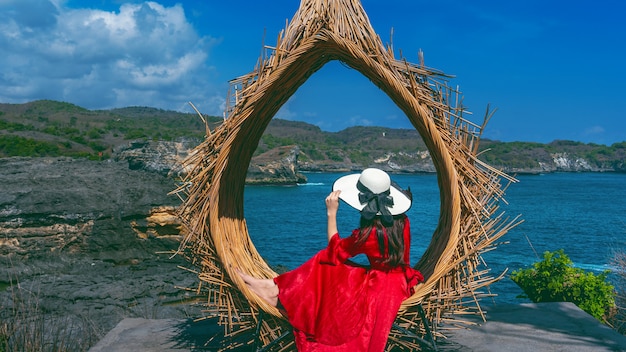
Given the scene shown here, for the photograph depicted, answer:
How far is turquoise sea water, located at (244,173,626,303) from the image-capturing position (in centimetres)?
2538

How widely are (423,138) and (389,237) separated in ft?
2.34

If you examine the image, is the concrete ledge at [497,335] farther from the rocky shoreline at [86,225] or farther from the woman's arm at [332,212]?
the rocky shoreline at [86,225]

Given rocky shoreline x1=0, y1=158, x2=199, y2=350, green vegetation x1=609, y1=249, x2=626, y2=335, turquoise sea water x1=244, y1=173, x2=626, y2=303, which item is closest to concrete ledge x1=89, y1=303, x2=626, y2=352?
green vegetation x1=609, y1=249, x2=626, y2=335

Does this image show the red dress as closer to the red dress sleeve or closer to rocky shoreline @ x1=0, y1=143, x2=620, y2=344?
the red dress sleeve

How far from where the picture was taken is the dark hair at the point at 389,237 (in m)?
3.92

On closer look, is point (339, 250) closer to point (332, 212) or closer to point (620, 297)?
point (332, 212)

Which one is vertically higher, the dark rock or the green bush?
the dark rock

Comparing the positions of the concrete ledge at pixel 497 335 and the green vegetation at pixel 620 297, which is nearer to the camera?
the concrete ledge at pixel 497 335

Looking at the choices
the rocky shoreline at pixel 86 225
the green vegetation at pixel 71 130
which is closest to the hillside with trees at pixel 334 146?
the green vegetation at pixel 71 130

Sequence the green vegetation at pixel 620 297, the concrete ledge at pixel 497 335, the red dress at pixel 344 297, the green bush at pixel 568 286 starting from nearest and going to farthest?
the red dress at pixel 344 297
the concrete ledge at pixel 497 335
the green bush at pixel 568 286
the green vegetation at pixel 620 297

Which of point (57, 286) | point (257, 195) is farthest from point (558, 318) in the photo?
point (257, 195)

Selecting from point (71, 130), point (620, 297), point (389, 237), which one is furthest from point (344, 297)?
point (71, 130)

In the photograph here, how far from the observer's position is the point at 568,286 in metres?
6.29

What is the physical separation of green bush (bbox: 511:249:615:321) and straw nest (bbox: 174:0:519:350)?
2683 millimetres
